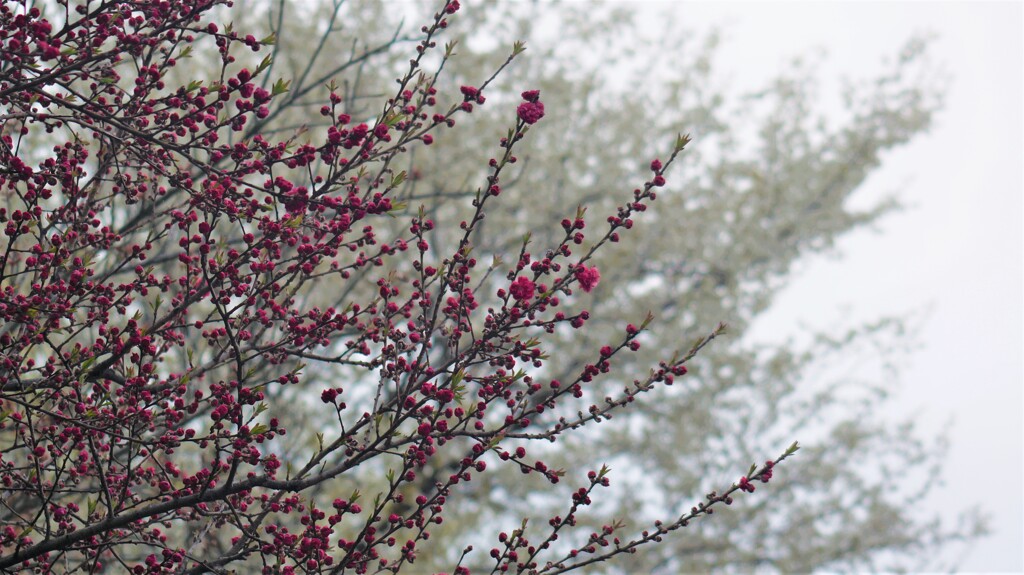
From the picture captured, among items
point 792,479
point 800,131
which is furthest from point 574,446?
point 800,131

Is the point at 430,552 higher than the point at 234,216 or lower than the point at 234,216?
higher

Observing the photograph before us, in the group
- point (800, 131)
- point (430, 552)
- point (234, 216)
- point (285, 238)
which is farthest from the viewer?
point (800, 131)

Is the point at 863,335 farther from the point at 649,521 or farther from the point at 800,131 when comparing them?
the point at 649,521

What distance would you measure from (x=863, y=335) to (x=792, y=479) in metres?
2.43

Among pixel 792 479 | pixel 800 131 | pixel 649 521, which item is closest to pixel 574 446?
pixel 649 521

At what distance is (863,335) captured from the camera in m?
12.9

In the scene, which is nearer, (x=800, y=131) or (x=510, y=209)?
(x=510, y=209)

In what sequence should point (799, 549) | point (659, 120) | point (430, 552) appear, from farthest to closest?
point (659, 120), point (799, 549), point (430, 552)

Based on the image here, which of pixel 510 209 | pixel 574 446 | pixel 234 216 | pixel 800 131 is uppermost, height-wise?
pixel 800 131

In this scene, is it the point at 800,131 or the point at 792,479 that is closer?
the point at 792,479

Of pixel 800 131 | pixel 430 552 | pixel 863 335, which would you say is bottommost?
pixel 430 552

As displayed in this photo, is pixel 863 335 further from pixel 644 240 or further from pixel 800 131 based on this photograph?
pixel 644 240

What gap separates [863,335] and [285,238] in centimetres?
1147

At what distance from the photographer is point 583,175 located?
11.5 m
